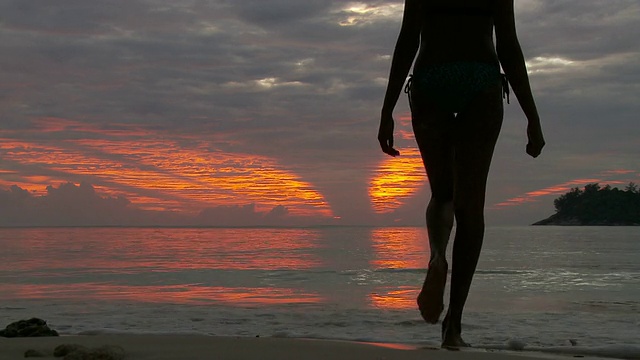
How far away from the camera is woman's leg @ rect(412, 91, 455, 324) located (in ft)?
12.1

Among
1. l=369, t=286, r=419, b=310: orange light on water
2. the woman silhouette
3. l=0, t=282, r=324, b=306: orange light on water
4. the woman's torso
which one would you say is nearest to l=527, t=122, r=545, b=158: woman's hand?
the woman silhouette

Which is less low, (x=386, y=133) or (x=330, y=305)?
(x=386, y=133)

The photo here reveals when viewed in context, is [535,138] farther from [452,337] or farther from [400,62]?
[452,337]

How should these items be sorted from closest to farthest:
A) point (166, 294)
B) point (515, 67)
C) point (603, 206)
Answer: point (515, 67)
point (166, 294)
point (603, 206)

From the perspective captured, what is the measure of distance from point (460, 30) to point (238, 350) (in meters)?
2.10

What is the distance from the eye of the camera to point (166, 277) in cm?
1270

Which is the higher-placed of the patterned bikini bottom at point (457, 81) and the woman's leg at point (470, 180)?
the patterned bikini bottom at point (457, 81)

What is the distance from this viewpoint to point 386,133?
387 centimetres

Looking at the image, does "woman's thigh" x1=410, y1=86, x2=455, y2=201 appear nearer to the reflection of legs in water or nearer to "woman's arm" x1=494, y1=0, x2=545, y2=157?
the reflection of legs in water

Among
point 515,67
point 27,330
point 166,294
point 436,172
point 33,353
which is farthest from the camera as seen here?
point 166,294

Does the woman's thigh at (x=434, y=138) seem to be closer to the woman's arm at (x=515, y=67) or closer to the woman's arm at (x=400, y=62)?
the woman's arm at (x=400, y=62)

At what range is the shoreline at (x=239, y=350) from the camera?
10.6 ft

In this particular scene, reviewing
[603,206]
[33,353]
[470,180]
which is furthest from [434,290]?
[603,206]

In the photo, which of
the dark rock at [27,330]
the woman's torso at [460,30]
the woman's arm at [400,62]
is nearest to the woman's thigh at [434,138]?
the woman's arm at [400,62]
